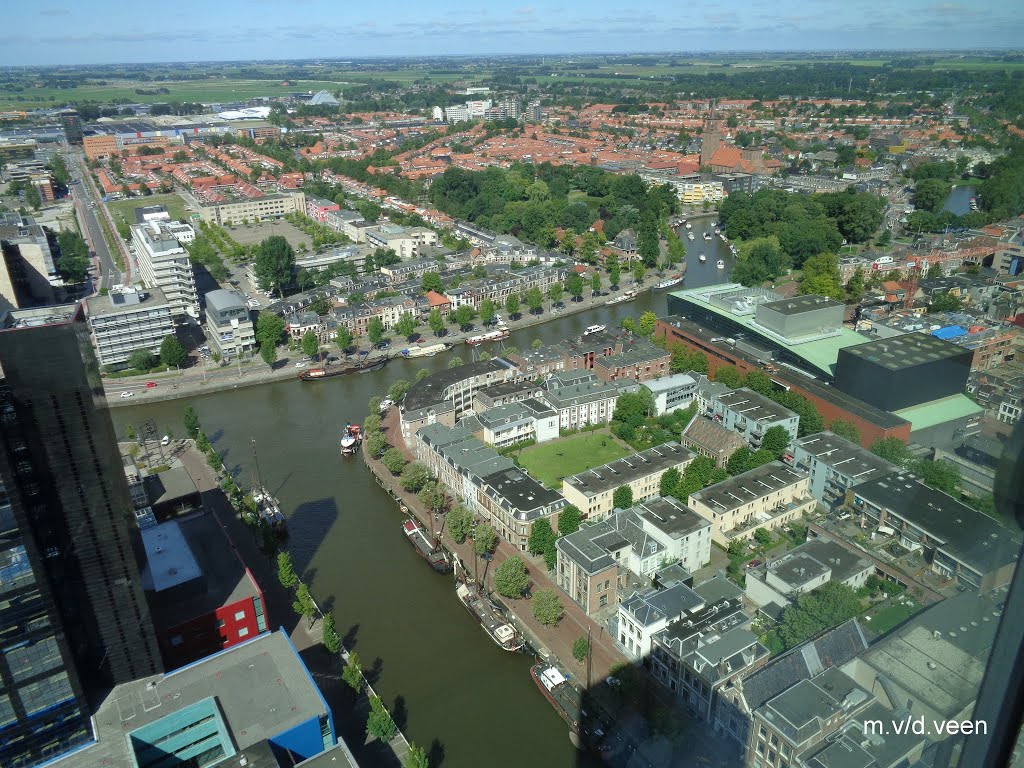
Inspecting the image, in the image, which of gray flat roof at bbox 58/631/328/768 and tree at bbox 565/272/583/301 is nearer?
gray flat roof at bbox 58/631/328/768

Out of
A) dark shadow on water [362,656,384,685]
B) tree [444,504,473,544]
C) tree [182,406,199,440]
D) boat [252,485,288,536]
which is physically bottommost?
dark shadow on water [362,656,384,685]

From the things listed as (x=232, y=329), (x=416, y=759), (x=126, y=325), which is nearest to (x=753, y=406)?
(x=416, y=759)

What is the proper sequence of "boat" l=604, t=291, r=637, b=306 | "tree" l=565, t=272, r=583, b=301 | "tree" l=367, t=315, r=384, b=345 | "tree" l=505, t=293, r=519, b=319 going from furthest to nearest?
"boat" l=604, t=291, r=637, b=306 → "tree" l=565, t=272, r=583, b=301 → "tree" l=505, t=293, r=519, b=319 → "tree" l=367, t=315, r=384, b=345

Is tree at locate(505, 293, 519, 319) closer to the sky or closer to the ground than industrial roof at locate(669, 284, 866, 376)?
closer to the ground

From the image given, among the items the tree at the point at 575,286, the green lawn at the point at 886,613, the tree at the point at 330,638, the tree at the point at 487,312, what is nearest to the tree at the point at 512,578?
the tree at the point at 330,638

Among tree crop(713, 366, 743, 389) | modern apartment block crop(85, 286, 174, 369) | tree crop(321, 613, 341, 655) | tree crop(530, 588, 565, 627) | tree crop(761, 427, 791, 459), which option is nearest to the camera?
tree crop(321, 613, 341, 655)

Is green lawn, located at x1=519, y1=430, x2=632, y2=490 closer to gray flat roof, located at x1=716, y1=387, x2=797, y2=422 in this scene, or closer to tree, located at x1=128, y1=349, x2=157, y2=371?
gray flat roof, located at x1=716, y1=387, x2=797, y2=422

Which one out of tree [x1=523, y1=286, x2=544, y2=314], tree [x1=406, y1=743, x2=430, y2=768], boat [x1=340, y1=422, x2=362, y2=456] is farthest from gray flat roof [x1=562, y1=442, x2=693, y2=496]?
tree [x1=523, y1=286, x2=544, y2=314]
